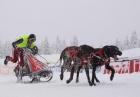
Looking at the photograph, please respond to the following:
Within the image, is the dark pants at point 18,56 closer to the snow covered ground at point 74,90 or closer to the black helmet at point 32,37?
the black helmet at point 32,37

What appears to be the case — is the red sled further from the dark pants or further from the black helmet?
the black helmet

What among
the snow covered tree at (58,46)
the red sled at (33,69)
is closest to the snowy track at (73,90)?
the red sled at (33,69)

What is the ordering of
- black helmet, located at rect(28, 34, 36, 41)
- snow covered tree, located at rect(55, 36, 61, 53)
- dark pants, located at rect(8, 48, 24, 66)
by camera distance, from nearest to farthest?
1. black helmet, located at rect(28, 34, 36, 41)
2. dark pants, located at rect(8, 48, 24, 66)
3. snow covered tree, located at rect(55, 36, 61, 53)

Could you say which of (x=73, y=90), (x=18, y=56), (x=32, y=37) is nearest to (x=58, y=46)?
(x=18, y=56)

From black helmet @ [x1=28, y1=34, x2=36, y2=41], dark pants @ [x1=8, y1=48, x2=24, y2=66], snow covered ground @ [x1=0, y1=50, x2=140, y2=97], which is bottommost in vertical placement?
snow covered ground @ [x1=0, y1=50, x2=140, y2=97]

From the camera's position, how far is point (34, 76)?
15562 millimetres

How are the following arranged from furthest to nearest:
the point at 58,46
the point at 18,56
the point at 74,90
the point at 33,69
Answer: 1. the point at 58,46
2. the point at 18,56
3. the point at 33,69
4. the point at 74,90

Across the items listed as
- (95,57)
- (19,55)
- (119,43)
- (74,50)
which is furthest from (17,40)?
(119,43)

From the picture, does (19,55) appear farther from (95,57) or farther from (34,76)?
(95,57)

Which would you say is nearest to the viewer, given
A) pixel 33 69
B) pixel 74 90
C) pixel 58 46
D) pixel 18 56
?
pixel 74 90

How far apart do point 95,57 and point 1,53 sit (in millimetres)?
88760

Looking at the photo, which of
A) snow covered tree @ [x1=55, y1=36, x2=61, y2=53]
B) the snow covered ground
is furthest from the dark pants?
snow covered tree @ [x1=55, y1=36, x2=61, y2=53]

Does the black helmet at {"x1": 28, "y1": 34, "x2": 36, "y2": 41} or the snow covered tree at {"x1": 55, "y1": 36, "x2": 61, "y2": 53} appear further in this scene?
the snow covered tree at {"x1": 55, "y1": 36, "x2": 61, "y2": 53}

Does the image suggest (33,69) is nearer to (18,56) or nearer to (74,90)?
(18,56)
